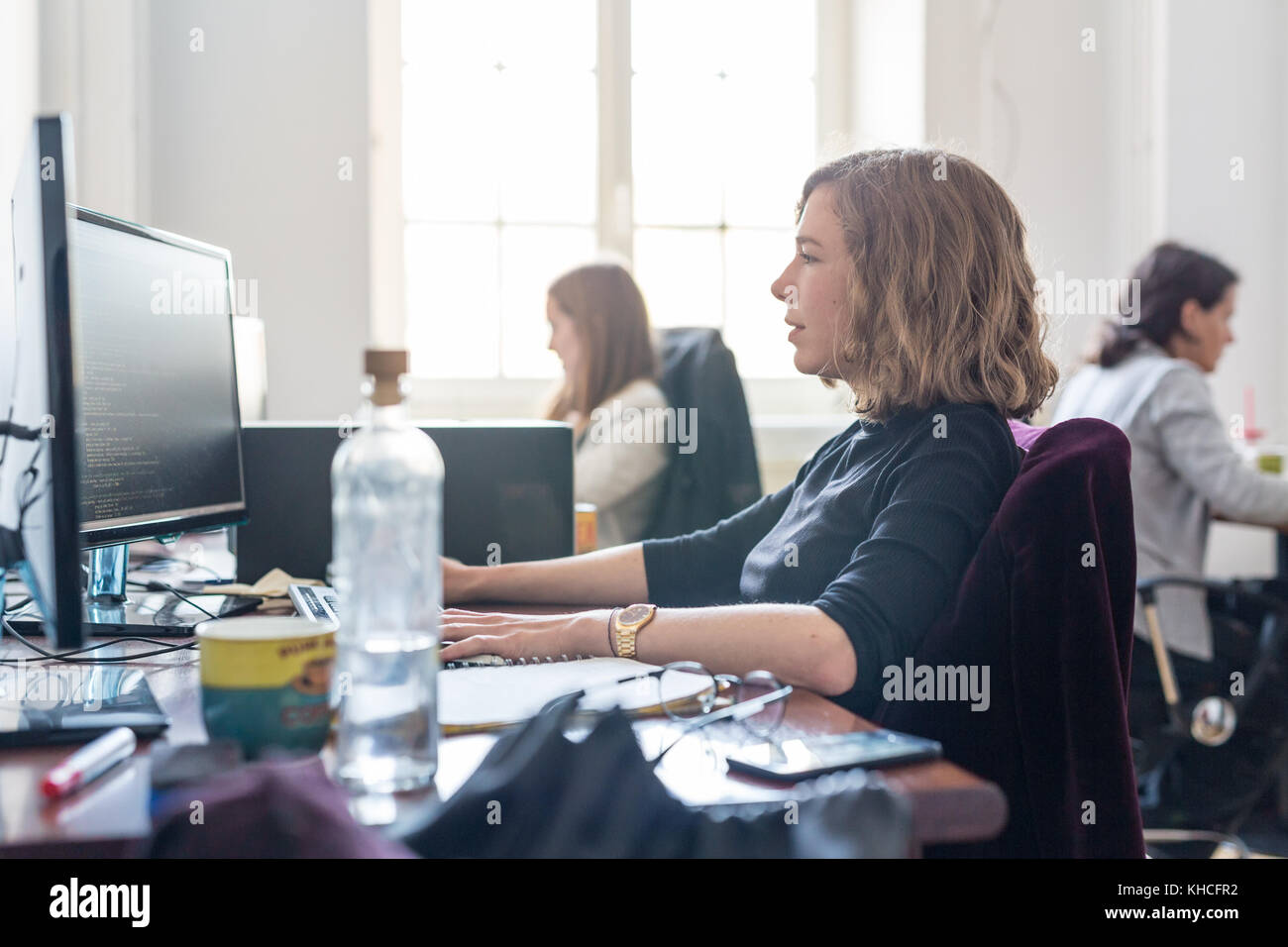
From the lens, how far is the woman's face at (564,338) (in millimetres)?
2748

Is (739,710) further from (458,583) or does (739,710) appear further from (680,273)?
(680,273)

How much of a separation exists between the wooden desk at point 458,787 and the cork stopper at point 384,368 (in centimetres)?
23

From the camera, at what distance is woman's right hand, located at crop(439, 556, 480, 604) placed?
139cm

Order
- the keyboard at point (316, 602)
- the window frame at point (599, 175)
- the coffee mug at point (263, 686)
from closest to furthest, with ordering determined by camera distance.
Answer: the coffee mug at point (263, 686)
the keyboard at point (316, 602)
the window frame at point (599, 175)

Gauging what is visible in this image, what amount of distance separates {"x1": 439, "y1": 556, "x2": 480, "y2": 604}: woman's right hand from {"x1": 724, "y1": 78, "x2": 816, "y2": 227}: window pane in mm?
2354

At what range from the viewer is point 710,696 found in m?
0.82

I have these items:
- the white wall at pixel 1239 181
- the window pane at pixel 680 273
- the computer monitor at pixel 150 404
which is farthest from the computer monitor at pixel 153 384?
the white wall at pixel 1239 181

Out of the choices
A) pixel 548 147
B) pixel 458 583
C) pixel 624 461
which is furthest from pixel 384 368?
pixel 548 147

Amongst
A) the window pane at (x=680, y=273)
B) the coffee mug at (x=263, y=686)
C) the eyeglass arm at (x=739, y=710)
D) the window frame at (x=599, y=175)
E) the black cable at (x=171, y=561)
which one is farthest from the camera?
the window pane at (x=680, y=273)

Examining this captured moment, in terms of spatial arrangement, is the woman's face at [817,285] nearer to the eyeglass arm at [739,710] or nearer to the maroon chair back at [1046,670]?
the maroon chair back at [1046,670]

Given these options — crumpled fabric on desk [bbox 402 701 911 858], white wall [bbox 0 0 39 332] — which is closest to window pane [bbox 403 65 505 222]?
white wall [bbox 0 0 39 332]

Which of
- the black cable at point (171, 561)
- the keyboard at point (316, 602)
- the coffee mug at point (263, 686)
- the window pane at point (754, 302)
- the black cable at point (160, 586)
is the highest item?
the window pane at point (754, 302)

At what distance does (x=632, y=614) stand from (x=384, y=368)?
0.42m
